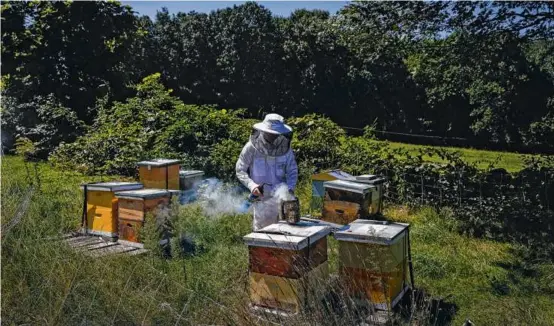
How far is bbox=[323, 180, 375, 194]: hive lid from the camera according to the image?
20.6 feet

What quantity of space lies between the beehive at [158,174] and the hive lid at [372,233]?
3.36 m

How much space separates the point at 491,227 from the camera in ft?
22.2

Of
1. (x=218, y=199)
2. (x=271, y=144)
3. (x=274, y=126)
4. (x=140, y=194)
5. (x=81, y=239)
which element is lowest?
(x=81, y=239)

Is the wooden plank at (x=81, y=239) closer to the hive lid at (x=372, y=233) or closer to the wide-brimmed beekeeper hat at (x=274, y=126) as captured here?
the wide-brimmed beekeeper hat at (x=274, y=126)

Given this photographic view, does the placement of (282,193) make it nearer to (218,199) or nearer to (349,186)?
(349,186)

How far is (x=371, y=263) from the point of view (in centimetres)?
367

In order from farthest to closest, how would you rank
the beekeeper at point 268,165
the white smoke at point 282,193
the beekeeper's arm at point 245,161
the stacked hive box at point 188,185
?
the stacked hive box at point 188,185 < the beekeeper's arm at point 245,161 < the beekeeper at point 268,165 < the white smoke at point 282,193

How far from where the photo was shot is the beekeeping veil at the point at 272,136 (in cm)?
455

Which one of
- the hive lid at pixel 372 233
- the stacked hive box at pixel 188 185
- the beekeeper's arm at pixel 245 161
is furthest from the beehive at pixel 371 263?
the stacked hive box at pixel 188 185

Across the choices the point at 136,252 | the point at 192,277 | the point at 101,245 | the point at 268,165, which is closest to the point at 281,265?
the point at 192,277

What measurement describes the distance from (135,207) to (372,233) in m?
2.74

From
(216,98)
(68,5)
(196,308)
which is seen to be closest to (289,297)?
(196,308)

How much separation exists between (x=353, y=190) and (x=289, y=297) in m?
2.97

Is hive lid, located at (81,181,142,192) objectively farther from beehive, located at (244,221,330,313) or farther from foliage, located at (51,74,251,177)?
foliage, located at (51,74,251,177)
